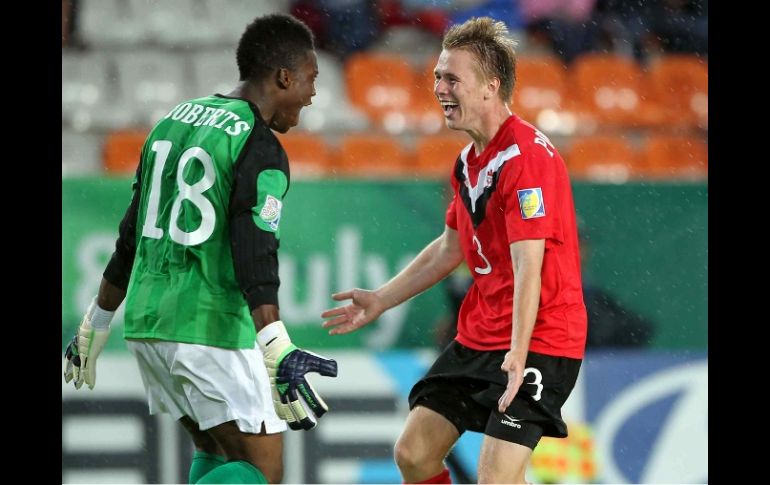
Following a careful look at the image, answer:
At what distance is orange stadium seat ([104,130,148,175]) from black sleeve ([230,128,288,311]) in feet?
12.7

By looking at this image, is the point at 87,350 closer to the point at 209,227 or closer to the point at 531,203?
the point at 209,227

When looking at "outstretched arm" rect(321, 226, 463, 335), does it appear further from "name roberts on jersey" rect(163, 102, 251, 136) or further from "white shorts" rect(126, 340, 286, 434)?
"name roberts on jersey" rect(163, 102, 251, 136)

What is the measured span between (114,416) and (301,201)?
142 cm

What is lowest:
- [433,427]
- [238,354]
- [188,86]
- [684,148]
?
[433,427]

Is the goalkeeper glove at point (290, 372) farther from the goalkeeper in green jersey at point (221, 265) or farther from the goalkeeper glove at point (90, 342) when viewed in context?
the goalkeeper glove at point (90, 342)

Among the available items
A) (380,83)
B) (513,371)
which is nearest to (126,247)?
(513,371)

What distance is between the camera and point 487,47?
369 cm

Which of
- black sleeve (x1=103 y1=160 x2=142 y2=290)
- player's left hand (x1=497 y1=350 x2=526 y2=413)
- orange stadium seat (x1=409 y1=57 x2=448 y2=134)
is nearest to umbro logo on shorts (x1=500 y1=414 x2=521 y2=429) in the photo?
player's left hand (x1=497 y1=350 x2=526 y2=413)

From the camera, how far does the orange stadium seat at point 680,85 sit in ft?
31.2

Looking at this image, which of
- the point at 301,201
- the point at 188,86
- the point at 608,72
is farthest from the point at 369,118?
the point at 301,201

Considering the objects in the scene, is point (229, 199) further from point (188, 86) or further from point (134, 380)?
point (188, 86)

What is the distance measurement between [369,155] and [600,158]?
1.76 meters

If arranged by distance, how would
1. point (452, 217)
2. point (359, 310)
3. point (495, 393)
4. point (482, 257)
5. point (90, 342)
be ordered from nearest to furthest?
point (495, 393) → point (482, 257) → point (90, 342) → point (452, 217) → point (359, 310)

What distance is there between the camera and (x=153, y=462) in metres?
5.48
